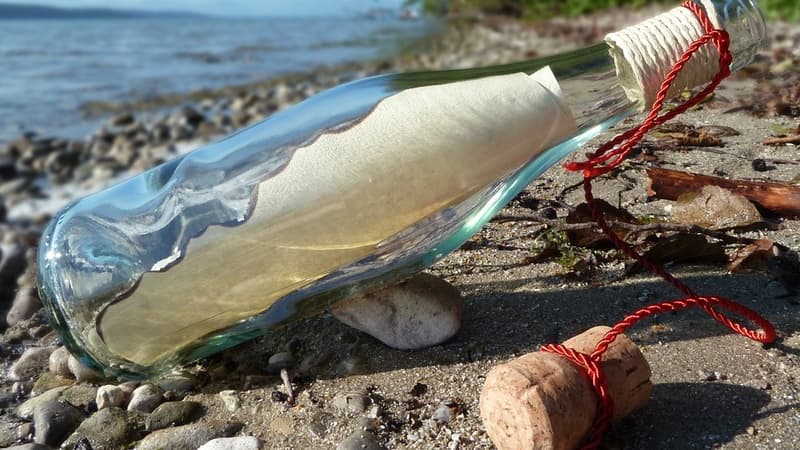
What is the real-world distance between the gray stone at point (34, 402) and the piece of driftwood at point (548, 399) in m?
1.13

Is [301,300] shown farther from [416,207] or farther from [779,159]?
[779,159]

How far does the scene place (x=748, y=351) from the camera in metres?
1.47

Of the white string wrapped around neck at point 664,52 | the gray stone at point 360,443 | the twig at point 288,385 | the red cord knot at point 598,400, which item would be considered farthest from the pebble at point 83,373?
the white string wrapped around neck at point 664,52

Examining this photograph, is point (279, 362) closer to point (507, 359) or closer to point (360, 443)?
point (360, 443)

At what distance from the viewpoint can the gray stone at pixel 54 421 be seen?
1585 millimetres

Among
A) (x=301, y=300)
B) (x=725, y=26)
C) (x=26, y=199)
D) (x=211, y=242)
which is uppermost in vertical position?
(x=725, y=26)

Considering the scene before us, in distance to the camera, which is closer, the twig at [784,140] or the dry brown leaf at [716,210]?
the dry brown leaf at [716,210]

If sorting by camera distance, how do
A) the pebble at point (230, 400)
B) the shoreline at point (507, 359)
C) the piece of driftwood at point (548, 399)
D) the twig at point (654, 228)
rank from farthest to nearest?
the twig at point (654, 228), the pebble at point (230, 400), the shoreline at point (507, 359), the piece of driftwood at point (548, 399)

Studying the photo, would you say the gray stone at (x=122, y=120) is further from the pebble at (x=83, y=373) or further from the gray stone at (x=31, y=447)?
the gray stone at (x=31, y=447)

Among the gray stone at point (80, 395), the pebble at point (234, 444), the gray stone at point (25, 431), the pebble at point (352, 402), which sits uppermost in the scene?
the pebble at point (352, 402)

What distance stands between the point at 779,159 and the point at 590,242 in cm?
100

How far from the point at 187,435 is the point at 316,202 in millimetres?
561

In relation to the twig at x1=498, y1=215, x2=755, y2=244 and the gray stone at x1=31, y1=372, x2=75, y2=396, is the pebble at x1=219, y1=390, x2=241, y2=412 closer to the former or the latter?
the gray stone at x1=31, y1=372, x2=75, y2=396

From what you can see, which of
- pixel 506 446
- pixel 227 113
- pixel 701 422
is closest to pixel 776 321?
pixel 701 422
